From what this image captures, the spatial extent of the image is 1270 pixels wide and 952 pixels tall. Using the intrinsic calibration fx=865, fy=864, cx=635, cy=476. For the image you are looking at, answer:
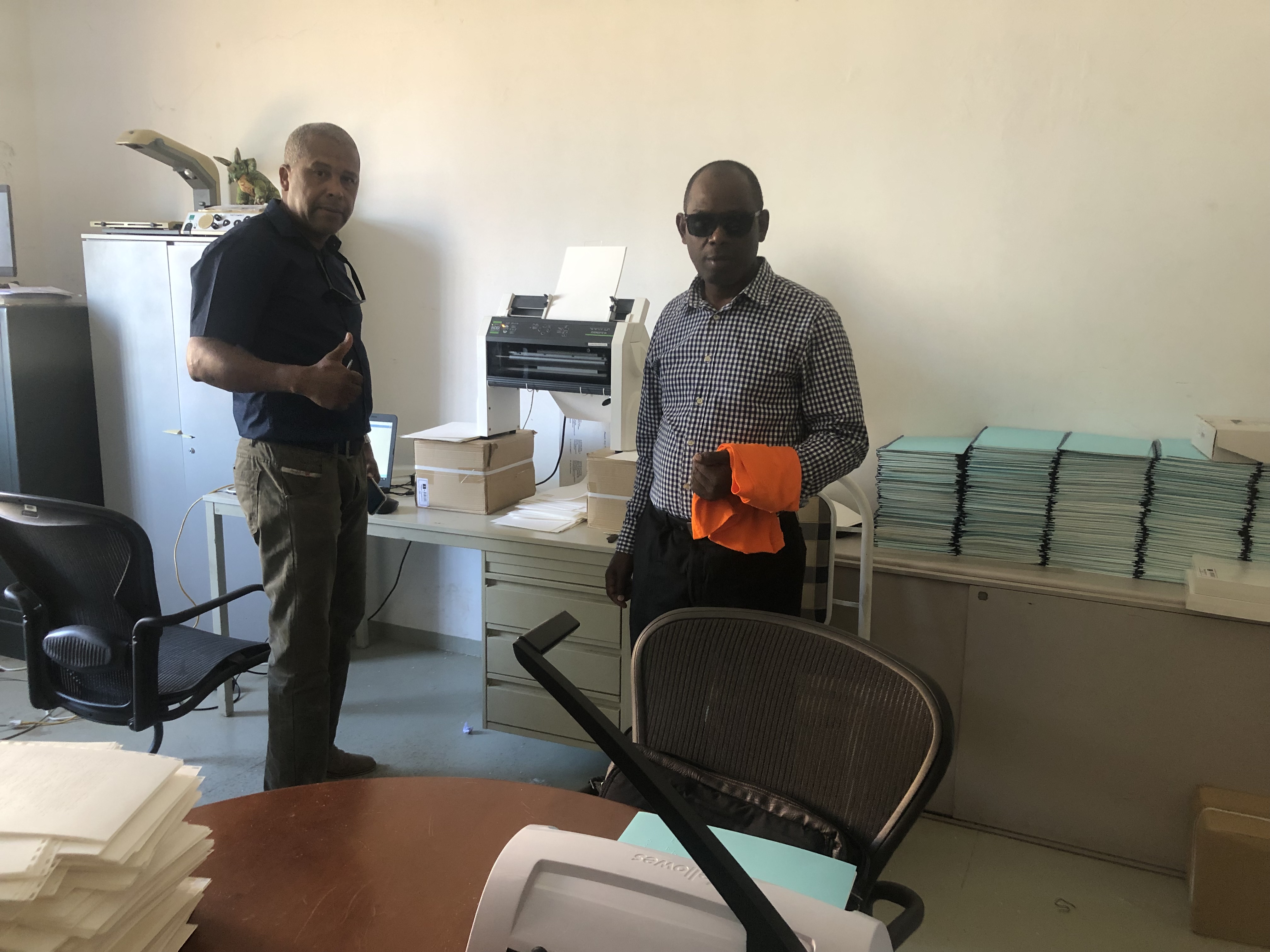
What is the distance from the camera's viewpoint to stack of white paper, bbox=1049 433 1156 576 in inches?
87.4

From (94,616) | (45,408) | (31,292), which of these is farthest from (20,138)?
(94,616)

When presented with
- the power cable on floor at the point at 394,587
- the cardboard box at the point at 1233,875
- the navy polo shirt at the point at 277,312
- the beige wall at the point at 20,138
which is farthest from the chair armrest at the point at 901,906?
the beige wall at the point at 20,138

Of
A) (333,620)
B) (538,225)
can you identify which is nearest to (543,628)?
(333,620)

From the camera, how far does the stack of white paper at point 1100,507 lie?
2.22 m

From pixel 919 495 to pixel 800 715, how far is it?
1.27 metres

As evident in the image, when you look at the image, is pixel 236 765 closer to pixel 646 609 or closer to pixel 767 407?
pixel 646 609

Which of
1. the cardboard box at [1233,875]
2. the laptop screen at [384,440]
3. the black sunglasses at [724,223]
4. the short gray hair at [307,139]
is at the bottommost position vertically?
the cardboard box at [1233,875]

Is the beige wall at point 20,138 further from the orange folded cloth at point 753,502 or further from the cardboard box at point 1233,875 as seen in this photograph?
the cardboard box at point 1233,875

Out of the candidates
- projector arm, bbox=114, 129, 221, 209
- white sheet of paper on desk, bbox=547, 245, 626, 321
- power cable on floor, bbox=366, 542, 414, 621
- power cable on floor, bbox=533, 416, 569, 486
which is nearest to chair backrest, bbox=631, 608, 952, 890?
white sheet of paper on desk, bbox=547, 245, 626, 321

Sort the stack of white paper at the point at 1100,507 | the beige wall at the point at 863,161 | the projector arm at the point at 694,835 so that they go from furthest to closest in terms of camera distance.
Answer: the beige wall at the point at 863,161 → the stack of white paper at the point at 1100,507 → the projector arm at the point at 694,835

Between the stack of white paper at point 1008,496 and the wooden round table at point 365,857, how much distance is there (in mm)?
1628

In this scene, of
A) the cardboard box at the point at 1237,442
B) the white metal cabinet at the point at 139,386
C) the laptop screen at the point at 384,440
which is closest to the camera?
the cardboard box at the point at 1237,442

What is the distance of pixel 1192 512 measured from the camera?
7.16 feet

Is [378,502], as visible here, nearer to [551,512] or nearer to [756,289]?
[551,512]
